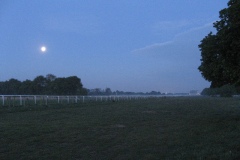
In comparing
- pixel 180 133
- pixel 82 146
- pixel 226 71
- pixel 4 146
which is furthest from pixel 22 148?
pixel 226 71

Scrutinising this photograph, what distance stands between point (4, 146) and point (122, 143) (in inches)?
151

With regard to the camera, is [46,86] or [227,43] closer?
[227,43]

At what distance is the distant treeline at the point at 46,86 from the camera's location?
80188 millimetres

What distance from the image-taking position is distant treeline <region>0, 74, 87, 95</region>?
80188 millimetres

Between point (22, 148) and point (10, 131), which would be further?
point (10, 131)

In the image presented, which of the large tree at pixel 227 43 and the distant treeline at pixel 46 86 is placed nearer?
the large tree at pixel 227 43

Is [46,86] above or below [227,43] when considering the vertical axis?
above

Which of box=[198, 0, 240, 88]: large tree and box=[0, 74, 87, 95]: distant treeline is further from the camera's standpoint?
box=[0, 74, 87, 95]: distant treeline

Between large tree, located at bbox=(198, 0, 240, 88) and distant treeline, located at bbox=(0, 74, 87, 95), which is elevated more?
distant treeline, located at bbox=(0, 74, 87, 95)

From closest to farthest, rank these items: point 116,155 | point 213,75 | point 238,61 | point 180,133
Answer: point 116,155
point 180,133
point 238,61
point 213,75

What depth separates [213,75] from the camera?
16.6 metres

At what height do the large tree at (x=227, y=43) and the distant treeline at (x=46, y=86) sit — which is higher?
the distant treeline at (x=46, y=86)

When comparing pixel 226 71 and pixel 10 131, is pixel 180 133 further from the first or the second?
pixel 10 131

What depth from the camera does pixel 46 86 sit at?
281 ft
